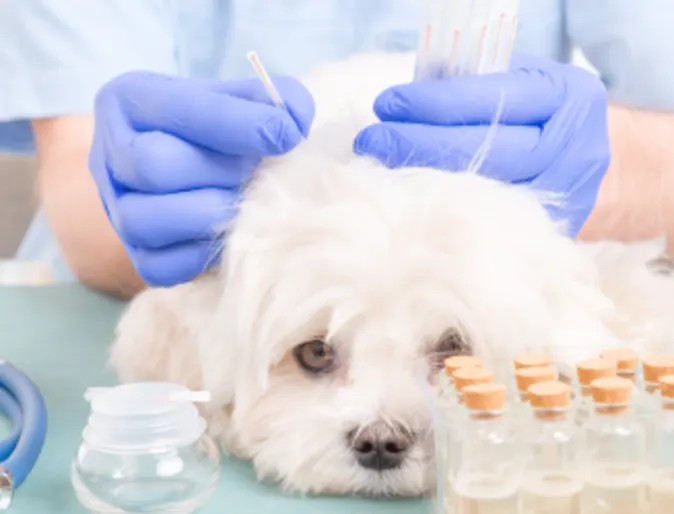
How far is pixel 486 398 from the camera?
587 millimetres

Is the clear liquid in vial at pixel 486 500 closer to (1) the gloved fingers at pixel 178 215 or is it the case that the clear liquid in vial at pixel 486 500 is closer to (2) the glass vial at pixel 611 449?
(2) the glass vial at pixel 611 449

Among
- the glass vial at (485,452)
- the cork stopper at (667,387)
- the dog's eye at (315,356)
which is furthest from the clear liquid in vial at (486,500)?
the dog's eye at (315,356)

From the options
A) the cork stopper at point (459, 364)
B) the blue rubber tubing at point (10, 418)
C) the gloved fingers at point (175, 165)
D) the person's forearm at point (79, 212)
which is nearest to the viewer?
the cork stopper at point (459, 364)

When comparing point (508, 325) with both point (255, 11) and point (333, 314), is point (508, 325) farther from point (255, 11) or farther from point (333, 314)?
point (255, 11)

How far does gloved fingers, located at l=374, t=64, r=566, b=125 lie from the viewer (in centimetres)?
82

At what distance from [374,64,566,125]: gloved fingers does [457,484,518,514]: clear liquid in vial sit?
1.16 feet

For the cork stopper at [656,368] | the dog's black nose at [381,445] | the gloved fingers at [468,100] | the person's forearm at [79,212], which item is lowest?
the person's forearm at [79,212]

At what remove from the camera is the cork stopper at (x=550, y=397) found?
578 millimetres

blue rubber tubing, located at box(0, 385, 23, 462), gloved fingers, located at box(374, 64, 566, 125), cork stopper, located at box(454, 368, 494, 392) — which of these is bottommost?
blue rubber tubing, located at box(0, 385, 23, 462)

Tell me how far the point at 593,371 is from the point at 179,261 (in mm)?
414

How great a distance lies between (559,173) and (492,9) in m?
Answer: 0.20

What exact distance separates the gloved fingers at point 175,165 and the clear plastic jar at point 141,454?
23 centimetres

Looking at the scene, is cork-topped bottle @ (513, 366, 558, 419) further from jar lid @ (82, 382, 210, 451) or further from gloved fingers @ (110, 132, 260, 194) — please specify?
gloved fingers @ (110, 132, 260, 194)

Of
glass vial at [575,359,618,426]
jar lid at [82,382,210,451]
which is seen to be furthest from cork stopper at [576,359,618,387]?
jar lid at [82,382,210,451]
